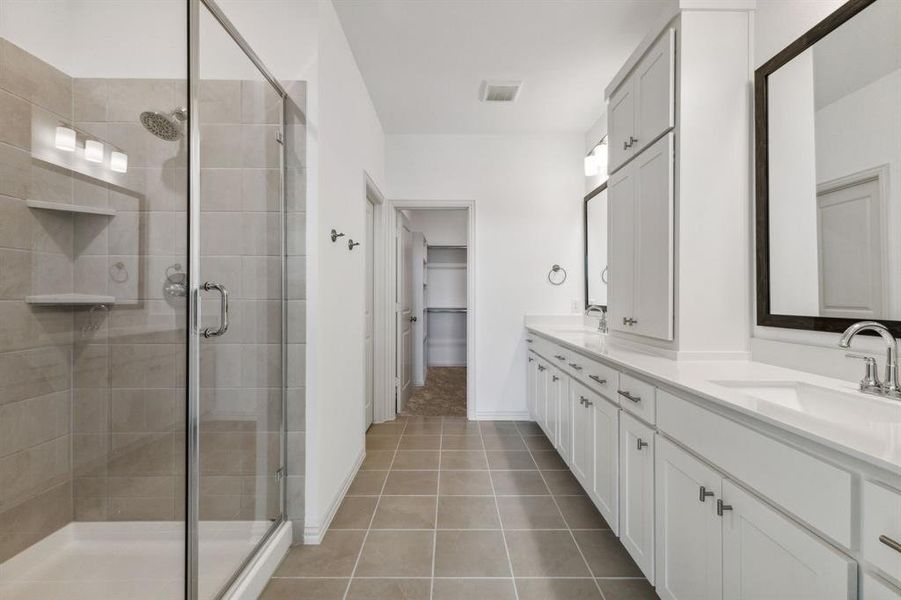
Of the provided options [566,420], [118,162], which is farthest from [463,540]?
[118,162]

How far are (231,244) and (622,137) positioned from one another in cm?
214

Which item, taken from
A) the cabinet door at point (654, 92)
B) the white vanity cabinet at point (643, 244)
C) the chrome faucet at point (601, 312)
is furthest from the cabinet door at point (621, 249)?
the chrome faucet at point (601, 312)

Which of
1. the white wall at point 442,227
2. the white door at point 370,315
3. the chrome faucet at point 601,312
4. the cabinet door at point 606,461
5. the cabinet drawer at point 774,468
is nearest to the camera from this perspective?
the cabinet drawer at point 774,468

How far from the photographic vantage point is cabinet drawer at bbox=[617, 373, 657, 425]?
1524 millimetres

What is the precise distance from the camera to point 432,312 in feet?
23.4

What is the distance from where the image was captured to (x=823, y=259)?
1478mm

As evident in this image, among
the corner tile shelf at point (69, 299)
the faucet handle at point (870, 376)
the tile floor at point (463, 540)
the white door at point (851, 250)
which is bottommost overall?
the tile floor at point (463, 540)

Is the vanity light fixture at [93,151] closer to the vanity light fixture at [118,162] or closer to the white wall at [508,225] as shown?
the vanity light fixture at [118,162]

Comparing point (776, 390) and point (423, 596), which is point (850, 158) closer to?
point (776, 390)

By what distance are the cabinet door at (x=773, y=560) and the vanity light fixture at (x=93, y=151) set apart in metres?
1.94

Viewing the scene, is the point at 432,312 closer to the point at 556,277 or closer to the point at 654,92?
the point at 556,277

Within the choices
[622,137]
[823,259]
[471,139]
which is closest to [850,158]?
[823,259]

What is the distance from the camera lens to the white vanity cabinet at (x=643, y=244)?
6.28 ft

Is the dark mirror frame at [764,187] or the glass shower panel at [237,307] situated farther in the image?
the dark mirror frame at [764,187]
